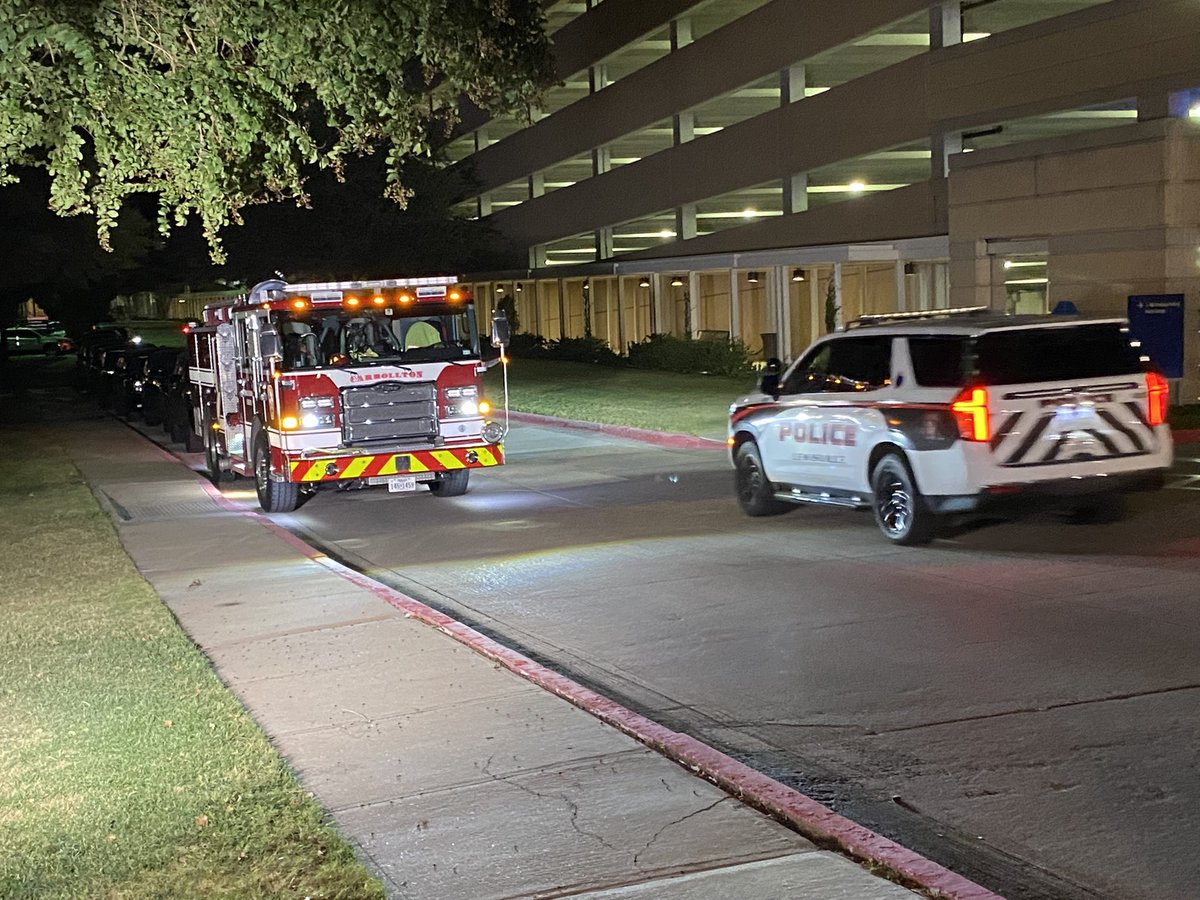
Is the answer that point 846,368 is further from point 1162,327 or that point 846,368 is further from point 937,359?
point 1162,327

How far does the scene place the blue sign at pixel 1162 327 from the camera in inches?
883

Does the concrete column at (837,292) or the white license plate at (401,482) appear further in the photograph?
the concrete column at (837,292)

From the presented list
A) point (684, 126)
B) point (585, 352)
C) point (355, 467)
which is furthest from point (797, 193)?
point (355, 467)

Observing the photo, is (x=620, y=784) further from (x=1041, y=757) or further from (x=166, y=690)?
(x=166, y=690)

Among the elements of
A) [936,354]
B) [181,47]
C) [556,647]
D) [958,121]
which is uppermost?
[958,121]

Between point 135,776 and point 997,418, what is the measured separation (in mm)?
7324

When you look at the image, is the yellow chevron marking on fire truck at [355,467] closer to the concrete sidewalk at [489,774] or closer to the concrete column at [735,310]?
the concrete sidewalk at [489,774]

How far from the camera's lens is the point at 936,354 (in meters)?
12.0

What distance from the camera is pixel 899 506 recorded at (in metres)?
12.4

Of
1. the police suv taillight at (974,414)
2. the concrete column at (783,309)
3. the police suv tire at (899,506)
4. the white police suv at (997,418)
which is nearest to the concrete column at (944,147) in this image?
the concrete column at (783,309)

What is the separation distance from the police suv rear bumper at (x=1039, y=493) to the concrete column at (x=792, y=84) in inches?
1134

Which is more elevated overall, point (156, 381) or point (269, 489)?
point (156, 381)

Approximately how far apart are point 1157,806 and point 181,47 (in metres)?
7.80

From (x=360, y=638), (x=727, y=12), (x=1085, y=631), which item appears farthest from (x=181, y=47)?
(x=727, y=12)
